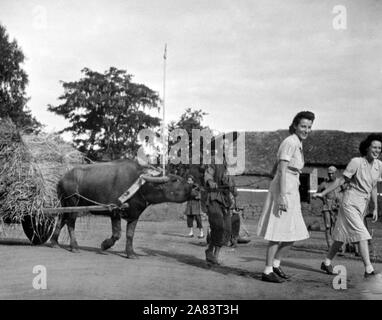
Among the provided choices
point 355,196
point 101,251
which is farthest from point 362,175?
point 101,251

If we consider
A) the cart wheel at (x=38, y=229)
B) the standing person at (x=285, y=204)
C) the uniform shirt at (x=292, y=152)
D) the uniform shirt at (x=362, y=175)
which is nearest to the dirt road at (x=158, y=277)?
the cart wheel at (x=38, y=229)

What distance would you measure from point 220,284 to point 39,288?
2196 mm

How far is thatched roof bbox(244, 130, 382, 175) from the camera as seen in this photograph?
3331 cm

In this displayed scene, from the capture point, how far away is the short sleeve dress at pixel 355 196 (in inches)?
279

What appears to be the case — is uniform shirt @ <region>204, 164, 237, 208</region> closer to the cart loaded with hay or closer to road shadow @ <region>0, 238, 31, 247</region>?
the cart loaded with hay

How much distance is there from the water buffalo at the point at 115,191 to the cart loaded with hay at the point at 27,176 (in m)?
0.31

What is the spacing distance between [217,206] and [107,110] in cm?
3903

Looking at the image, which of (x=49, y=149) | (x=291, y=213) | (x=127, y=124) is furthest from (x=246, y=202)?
(x=291, y=213)

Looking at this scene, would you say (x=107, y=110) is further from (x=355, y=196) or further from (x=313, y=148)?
(x=355, y=196)

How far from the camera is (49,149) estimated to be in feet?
32.2

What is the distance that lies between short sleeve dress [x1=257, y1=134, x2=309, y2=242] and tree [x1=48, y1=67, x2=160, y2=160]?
37.8m

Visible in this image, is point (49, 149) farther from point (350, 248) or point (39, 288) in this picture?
point (350, 248)

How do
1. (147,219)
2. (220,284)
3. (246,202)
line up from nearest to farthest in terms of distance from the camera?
(220,284)
(147,219)
(246,202)

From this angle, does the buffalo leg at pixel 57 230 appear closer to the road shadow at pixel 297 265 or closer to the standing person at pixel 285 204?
the road shadow at pixel 297 265
